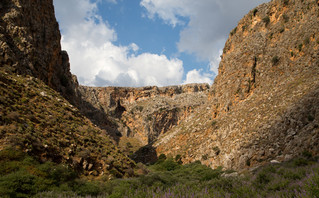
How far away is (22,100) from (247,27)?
37.4 meters

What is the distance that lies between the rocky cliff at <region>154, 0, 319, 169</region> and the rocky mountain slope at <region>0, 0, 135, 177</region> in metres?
13.1

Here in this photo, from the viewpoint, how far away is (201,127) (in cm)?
3431

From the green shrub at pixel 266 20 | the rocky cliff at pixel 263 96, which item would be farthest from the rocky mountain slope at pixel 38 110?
the green shrub at pixel 266 20

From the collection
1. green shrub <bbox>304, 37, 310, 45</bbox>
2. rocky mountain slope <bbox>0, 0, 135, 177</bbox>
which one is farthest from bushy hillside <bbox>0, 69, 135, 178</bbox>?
green shrub <bbox>304, 37, 310, 45</bbox>

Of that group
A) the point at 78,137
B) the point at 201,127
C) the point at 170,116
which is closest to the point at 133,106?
the point at 170,116

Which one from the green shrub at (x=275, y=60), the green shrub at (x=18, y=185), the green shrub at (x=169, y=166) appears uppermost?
the green shrub at (x=275, y=60)

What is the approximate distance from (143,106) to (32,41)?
6338 cm

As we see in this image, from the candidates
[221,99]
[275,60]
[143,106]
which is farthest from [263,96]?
[143,106]

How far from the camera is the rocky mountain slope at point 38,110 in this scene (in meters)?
13.6

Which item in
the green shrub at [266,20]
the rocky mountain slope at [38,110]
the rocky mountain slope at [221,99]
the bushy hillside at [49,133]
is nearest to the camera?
the bushy hillside at [49,133]

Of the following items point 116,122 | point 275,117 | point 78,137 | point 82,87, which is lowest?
point 78,137

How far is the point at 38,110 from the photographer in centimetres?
1720

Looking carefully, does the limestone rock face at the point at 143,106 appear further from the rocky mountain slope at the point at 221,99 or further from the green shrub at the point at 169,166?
the green shrub at the point at 169,166

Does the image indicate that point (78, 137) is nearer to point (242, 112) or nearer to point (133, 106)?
point (242, 112)
